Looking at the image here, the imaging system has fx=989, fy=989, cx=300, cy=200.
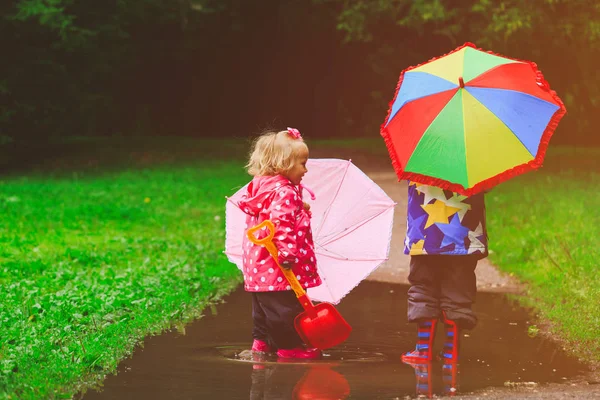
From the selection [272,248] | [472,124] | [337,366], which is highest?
[472,124]

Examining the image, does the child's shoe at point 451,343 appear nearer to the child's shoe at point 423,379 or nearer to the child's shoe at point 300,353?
the child's shoe at point 423,379

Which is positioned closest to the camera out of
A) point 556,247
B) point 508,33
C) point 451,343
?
point 451,343

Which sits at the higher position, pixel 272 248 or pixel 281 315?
pixel 272 248

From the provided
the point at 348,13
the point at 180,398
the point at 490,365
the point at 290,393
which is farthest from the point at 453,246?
the point at 348,13

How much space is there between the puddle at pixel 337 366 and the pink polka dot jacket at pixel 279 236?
1.57ft

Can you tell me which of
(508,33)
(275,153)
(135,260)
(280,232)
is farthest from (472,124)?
(508,33)

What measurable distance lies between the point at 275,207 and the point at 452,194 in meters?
1.01

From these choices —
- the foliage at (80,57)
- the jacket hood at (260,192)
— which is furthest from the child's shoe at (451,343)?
the foliage at (80,57)

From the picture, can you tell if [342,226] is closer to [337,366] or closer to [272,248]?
[272,248]

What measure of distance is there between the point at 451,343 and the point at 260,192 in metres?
1.41

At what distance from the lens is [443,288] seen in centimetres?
577

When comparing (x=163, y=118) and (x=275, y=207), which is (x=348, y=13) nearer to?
(x=163, y=118)

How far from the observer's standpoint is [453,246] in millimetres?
5582

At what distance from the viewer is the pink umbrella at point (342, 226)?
618 centimetres
